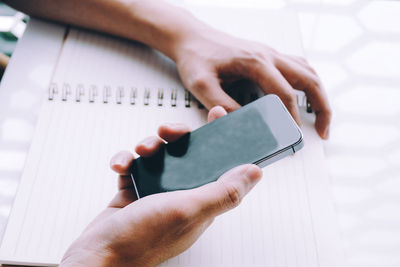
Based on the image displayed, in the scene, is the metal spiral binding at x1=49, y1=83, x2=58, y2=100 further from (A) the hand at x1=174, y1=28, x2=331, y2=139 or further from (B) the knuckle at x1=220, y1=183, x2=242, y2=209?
(B) the knuckle at x1=220, y1=183, x2=242, y2=209

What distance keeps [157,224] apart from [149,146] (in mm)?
103

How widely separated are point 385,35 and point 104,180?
1.81 ft

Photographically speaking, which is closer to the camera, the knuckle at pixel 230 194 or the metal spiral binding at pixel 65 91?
the knuckle at pixel 230 194

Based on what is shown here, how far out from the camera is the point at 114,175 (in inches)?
16.9

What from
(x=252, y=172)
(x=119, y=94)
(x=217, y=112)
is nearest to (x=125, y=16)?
(x=119, y=94)

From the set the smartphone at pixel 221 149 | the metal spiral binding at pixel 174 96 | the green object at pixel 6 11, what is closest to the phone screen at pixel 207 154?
the smartphone at pixel 221 149

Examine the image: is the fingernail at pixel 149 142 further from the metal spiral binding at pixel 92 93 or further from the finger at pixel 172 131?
the metal spiral binding at pixel 92 93

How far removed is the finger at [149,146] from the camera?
1.27 feet

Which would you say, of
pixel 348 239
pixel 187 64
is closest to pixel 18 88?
pixel 187 64

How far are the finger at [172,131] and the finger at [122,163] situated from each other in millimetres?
45

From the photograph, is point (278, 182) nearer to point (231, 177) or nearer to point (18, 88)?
point (231, 177)

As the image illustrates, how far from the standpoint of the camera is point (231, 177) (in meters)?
0.32

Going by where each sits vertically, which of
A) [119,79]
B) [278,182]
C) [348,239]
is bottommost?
[348,239]

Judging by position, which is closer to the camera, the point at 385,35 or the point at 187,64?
the point at 187,64
